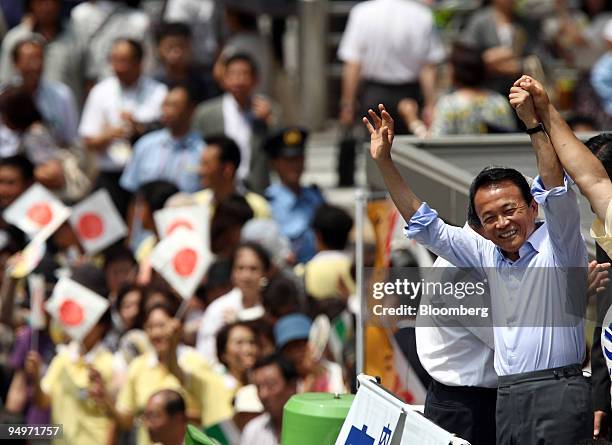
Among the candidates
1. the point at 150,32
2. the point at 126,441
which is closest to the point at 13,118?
the point at 150,32

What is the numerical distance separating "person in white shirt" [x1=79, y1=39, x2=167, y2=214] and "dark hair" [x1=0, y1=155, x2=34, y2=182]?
668 mm

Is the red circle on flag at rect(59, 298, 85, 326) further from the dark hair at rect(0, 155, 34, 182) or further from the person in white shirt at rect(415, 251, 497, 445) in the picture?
the person in white shirt at rect(415, 251, 497, 445)

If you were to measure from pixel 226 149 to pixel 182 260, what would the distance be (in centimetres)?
119

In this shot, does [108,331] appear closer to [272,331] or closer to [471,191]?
[272,331]

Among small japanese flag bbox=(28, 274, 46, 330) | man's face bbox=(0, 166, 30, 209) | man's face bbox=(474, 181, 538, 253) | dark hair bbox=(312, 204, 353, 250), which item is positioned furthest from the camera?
man's face bbox=(0, 166, 30, 209)

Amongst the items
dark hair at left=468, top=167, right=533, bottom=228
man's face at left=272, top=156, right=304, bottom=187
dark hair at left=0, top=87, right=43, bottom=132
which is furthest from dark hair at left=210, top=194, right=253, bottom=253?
dark hair at left=468, top=167, right=533, bottom=228

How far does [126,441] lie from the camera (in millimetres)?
8703

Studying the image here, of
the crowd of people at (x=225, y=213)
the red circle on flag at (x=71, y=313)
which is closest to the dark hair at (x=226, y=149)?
the crowd of people at (x=225, y=213)

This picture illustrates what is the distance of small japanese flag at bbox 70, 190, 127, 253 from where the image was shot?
33.7 ft

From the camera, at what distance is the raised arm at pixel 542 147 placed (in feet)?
17.0

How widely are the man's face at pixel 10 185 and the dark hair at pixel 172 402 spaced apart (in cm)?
315

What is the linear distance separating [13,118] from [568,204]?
6.82m

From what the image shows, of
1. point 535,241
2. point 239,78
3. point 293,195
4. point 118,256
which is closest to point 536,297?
point 535,241

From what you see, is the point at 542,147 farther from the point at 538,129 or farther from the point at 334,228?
the point at 334,228
